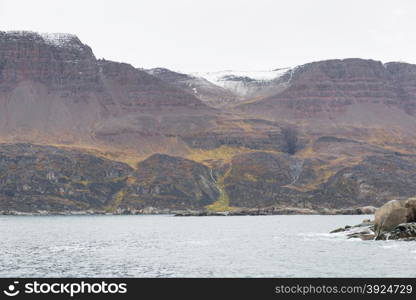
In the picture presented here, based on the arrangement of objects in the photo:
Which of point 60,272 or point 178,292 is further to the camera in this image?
point 60,272

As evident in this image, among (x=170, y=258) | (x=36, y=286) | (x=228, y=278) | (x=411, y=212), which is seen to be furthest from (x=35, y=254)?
(x=411, y=212)

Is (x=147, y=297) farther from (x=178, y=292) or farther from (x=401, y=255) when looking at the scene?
(x=401, y=255)

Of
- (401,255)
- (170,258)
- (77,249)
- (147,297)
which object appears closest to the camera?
(147,297)

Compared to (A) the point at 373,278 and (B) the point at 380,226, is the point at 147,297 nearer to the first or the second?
(A) the point at 373,278

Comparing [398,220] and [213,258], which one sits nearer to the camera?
[213,258]

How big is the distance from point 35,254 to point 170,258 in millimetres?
23282

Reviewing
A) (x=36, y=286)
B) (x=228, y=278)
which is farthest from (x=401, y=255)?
(x=36, y=286)

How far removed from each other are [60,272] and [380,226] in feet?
201

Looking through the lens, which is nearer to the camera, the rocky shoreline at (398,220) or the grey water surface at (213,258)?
the grey water surface at (213,258)

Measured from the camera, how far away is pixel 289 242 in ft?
446

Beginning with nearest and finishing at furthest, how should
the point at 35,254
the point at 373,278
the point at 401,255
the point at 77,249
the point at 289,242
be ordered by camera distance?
the point at 373,278 → the point at 401,255 → the point at 35,254 → the point at 77,249 → the point at 289,242

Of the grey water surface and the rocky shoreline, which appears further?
the rocky shoreline

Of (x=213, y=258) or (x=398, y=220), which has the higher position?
(x=398, y=220)

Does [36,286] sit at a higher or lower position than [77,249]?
higher
